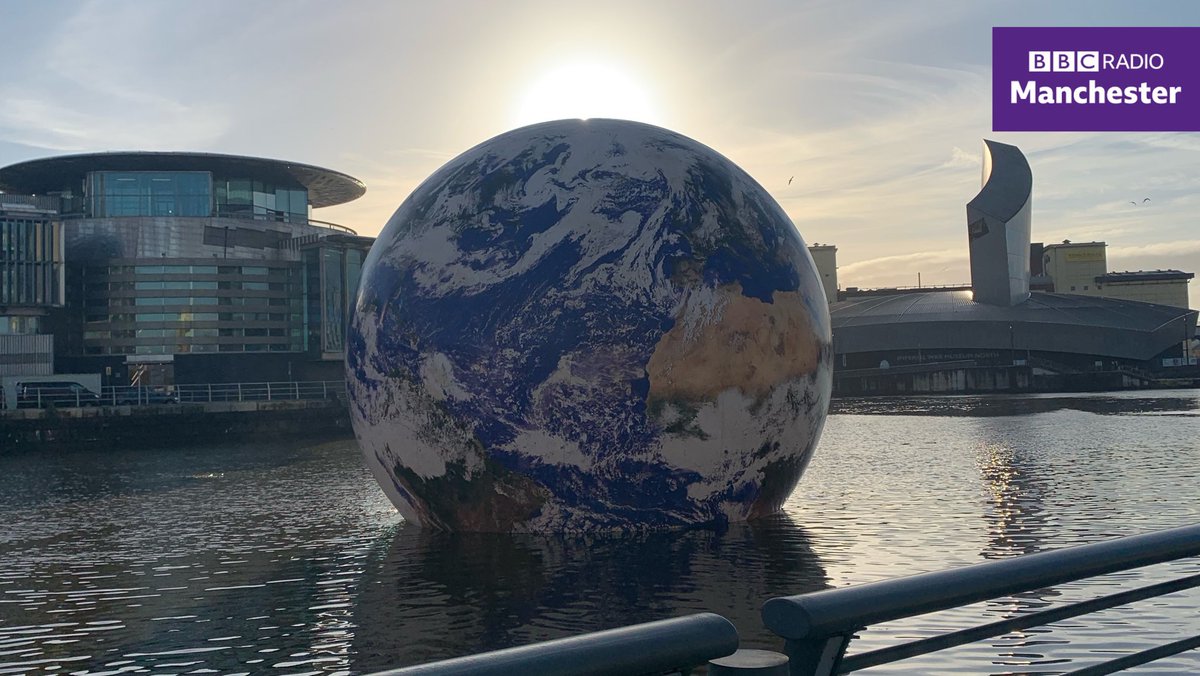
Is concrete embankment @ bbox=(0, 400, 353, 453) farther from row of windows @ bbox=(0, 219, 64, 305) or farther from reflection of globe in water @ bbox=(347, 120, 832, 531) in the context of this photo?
reflection of globe in water @ bbox=(347, 120, 832, 531)

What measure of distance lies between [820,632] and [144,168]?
76.6 meters

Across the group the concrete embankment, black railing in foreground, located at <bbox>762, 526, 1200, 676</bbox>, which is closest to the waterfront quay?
the concrete embankment

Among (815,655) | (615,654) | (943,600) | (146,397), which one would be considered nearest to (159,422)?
(146,397)

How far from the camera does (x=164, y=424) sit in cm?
4916

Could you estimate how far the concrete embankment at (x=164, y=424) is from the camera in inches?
1823

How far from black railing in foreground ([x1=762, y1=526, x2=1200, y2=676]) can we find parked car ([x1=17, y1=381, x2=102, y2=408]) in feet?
168

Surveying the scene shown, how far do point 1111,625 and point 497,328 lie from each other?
6529 millimetres

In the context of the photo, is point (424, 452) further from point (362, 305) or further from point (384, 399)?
point (362, 305)

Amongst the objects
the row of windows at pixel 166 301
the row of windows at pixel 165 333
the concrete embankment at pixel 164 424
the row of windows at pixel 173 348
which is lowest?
the concrete embankment at pixel 164 424

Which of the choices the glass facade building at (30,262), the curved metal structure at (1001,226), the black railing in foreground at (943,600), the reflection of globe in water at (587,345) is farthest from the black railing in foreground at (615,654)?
the curved metal structure at (1001,226)

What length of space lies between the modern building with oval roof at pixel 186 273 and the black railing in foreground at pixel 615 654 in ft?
222

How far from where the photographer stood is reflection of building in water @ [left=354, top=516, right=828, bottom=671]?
28.8 feet

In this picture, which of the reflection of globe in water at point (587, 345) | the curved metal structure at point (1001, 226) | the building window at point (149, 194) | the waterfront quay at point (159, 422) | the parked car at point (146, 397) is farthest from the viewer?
the curved metal structure at point (1001, 226)

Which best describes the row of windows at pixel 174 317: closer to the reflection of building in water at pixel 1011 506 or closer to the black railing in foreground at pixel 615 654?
the reflection of building in water at pixel 1011 506
